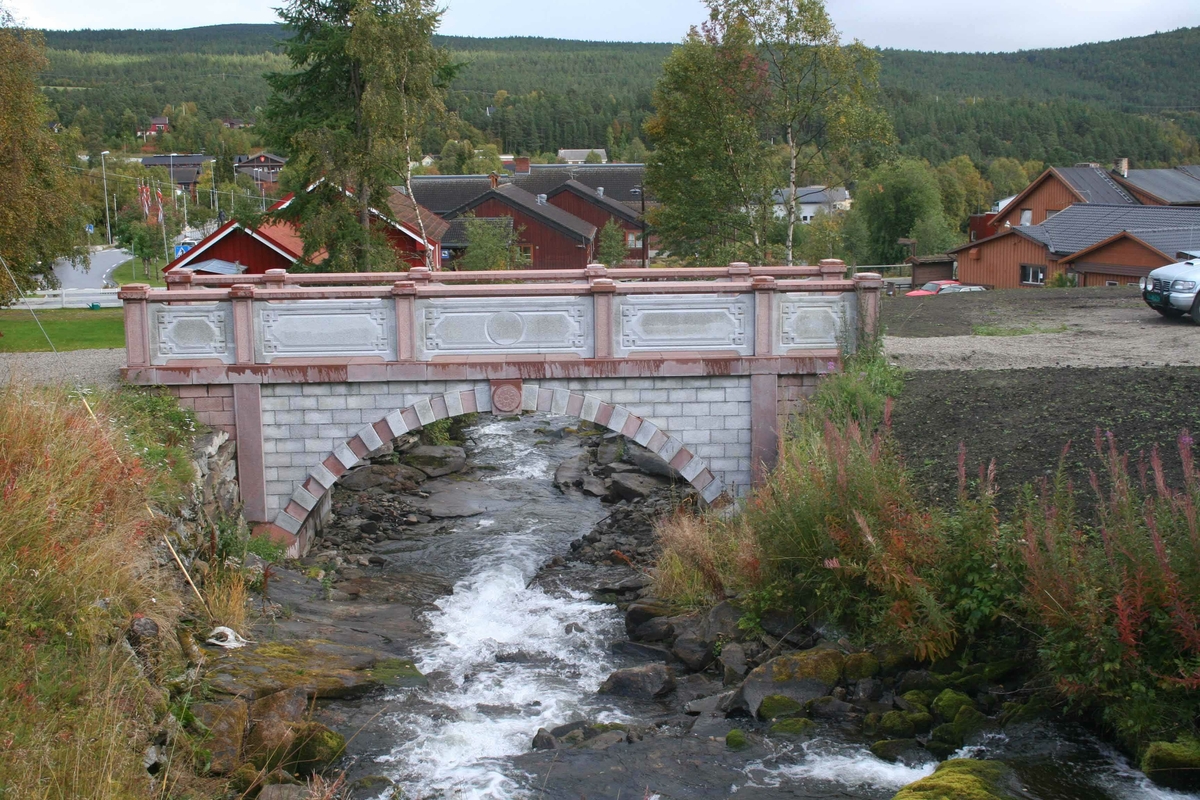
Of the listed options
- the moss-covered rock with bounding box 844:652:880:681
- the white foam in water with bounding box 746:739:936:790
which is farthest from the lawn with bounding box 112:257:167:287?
the white foam in water with bounding box 746:739:936:790

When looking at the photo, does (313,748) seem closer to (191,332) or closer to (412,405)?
(412,405)

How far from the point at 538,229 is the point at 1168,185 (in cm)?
3144

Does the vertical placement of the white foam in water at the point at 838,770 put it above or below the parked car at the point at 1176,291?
below

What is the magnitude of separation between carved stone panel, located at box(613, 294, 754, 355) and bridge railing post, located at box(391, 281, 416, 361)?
101 inches

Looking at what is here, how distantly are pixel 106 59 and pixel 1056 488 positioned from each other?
21018cm

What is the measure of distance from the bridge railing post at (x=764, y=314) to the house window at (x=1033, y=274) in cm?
2329

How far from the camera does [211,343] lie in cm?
1475

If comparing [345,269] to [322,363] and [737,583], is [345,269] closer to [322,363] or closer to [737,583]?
[322,363]

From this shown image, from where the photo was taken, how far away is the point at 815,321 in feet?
49.1

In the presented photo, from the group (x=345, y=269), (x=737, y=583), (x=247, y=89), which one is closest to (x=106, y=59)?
(x=247, y=89)

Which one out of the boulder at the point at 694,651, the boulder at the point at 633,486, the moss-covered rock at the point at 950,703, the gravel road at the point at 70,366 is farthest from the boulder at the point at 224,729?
the boulder at the point at 633,486

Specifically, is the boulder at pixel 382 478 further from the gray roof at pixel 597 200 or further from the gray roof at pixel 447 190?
the gray roof at pixel 597 200

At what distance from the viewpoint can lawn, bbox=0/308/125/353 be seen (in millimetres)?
20844

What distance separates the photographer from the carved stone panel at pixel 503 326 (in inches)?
572
